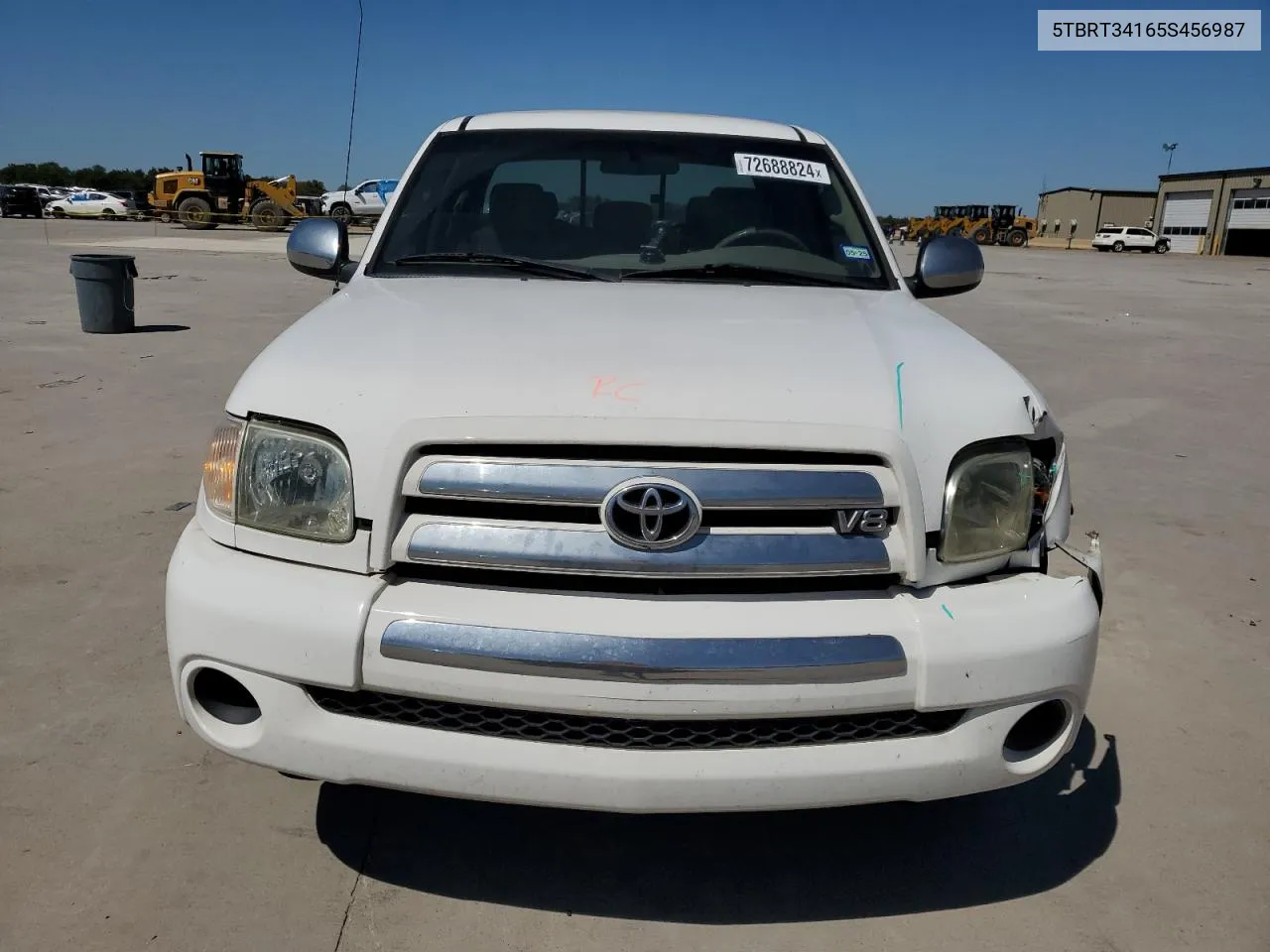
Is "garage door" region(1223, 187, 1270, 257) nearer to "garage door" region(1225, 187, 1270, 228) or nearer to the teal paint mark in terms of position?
"garage door" region(1225, 187, 1270, 228)

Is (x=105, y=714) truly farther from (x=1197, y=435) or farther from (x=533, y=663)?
(x=1197, y=435)

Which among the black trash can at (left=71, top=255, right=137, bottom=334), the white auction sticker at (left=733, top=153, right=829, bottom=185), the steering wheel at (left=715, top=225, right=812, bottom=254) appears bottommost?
the black trash can at (left=71, top=255, right=137, bottom=334)

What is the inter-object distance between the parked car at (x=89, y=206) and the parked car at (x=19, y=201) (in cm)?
88

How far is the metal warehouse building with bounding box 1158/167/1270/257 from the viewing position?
53719 millimetres

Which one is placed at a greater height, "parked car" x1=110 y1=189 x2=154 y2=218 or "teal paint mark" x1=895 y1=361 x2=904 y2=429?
"teal paint mark" x1=895 y1=361 x2=904 y2=429

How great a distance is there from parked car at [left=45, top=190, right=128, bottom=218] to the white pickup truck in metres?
48.2

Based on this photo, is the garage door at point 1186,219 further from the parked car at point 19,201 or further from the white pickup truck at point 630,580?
the white pickup truck at point 630,580

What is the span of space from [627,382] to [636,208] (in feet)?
4.83

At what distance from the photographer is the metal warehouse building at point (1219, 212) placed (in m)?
53.7

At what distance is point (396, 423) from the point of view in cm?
197

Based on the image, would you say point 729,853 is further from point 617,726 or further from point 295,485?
point 295,485

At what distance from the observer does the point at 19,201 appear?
148ft

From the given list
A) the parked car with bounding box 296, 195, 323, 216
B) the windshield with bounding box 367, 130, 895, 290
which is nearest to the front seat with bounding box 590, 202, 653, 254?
the windshield with bounding box 367, 130, 895, 290

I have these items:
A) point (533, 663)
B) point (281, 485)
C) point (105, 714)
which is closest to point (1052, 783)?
point (533, 663)
